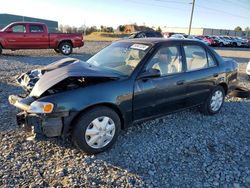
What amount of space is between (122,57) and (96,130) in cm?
138

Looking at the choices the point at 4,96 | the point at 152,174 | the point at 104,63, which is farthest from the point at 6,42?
the point at 152,174

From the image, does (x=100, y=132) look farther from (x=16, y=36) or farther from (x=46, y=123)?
(x=16, y=36)

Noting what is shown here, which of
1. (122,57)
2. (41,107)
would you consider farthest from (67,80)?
(122,57)

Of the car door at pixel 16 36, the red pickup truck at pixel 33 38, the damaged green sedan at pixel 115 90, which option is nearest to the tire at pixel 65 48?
the red pickup truck at pixel 33 38

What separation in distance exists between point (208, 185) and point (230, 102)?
359 centimetres

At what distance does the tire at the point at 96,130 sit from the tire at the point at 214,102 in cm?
221

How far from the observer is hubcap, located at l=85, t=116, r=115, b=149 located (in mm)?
3318

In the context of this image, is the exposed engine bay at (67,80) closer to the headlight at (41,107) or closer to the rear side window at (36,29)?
the headlight at (41,107)

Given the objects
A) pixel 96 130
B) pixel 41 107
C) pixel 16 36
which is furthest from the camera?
pixel 16 36

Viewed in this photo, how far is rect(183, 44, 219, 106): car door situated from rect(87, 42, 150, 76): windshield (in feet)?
3.02

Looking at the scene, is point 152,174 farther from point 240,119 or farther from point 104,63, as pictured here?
point 240,119

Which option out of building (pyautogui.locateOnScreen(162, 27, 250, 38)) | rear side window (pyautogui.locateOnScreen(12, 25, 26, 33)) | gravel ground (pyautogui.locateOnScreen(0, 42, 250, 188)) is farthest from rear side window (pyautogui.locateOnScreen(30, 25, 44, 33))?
building (pyautogui.locateOnScreen(162, 27, 250, 38))

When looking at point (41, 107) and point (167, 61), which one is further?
point (167, 61)

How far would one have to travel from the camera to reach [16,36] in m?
13.0
